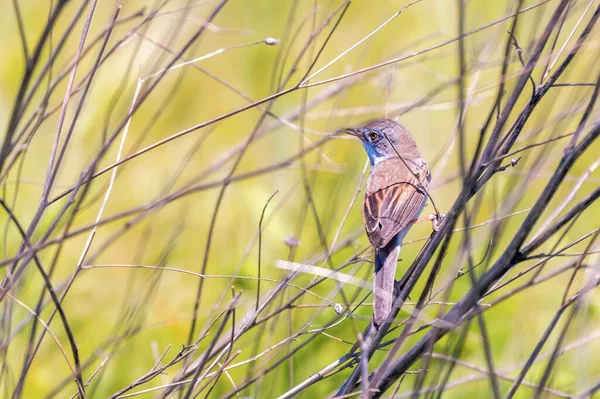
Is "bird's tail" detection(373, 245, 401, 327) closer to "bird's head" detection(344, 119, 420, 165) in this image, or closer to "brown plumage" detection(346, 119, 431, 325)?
"brown plumage" detection(346, 119, 431, 325)

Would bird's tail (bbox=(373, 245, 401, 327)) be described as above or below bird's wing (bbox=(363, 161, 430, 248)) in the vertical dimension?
below

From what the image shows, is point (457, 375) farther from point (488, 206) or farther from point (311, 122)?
point (311, 122)

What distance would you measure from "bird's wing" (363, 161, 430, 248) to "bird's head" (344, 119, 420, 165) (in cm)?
24

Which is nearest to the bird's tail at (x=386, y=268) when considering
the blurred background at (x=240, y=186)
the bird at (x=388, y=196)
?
the bird at (x=388, y=196)

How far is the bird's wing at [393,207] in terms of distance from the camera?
2.79 m

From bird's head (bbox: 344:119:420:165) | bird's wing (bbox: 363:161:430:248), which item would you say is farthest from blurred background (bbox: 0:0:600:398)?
bird's wing (bbox: 363:161:430:248)

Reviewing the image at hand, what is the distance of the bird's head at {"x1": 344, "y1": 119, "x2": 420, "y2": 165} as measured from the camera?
3334 mm

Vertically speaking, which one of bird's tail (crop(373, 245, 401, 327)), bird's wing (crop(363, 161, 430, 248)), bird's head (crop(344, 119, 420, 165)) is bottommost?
bird's tail (crop(373, 245, 401, 327))

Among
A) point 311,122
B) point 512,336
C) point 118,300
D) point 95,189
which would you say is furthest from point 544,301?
point 95,189

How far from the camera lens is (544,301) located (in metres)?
4.15

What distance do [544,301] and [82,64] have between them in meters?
3.36

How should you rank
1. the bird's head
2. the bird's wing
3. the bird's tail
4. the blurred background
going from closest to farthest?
the bird's tail, the bird's wing, the bird's head, the blurred background

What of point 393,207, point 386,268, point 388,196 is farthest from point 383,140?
point 386,268

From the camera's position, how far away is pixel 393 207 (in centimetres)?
304
